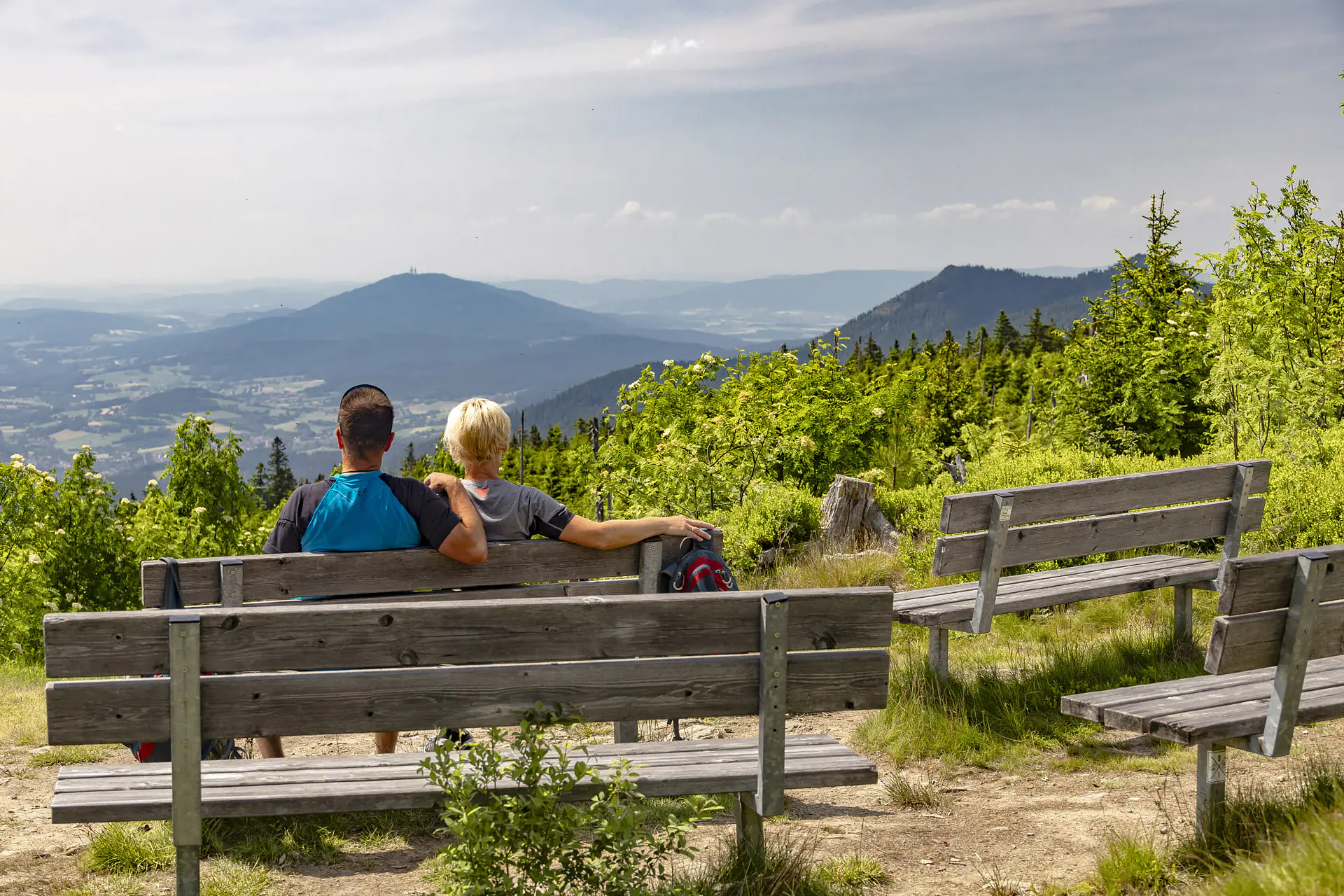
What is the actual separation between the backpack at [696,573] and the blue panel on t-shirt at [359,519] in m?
1.14

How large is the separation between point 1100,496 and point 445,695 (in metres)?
3.96

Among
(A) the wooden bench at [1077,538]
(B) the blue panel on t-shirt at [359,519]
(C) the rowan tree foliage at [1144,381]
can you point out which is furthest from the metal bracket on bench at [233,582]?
(C) the rowan tree foliage at [1144,381]

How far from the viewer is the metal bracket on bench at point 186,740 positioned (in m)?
2.69

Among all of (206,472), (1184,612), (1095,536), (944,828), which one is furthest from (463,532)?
(206,472)

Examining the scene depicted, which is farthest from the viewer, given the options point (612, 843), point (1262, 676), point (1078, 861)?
point (1262, 676)

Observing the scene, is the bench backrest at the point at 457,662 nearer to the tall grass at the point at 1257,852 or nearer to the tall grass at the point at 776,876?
the tall grass at the point at 776,876

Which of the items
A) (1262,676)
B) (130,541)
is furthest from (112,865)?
(130,541)

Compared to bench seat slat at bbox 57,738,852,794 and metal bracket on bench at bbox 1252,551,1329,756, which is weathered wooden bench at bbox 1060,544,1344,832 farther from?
bench seat slat at bbox 57,738,852,794

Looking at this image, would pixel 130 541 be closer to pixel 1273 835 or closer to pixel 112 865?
pixel 112 865

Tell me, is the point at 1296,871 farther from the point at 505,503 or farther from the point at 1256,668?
the point at 505,503

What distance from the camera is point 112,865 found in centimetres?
361

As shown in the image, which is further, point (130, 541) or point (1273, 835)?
point (130, 541)

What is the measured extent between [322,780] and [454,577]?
136 centimetres

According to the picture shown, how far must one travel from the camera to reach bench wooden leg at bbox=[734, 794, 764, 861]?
3.26 meters
